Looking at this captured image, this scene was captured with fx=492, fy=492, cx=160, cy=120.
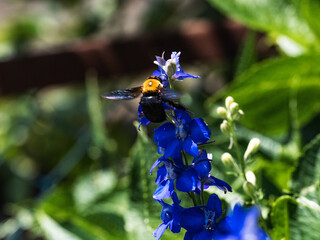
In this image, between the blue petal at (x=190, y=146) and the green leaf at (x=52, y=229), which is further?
the green leaf at (x=52, y=229)

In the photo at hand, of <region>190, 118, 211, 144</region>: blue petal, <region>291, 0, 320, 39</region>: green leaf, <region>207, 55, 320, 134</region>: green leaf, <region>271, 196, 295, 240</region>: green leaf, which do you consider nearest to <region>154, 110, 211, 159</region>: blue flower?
<region>190, 118, 211, 144</region>: blue petal

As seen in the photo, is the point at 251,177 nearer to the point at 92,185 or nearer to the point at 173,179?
the point at 173,179

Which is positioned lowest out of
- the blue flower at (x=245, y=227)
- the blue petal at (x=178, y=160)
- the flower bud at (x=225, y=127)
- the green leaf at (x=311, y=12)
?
the blue flower at (x=245, y=227)

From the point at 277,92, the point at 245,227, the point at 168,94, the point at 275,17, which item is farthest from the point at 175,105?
the point at 275,17

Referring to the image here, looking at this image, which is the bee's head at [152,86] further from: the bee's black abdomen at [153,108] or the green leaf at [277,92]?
the green leaf at [277,92]

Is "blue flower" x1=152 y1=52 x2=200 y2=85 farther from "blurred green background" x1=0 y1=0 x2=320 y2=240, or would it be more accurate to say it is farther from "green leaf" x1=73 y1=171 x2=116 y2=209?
"green leaf" x1=73 y1=171 x2=116 y2=209

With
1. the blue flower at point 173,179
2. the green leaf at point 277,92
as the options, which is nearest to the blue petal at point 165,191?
the blue flower at point 173,179
